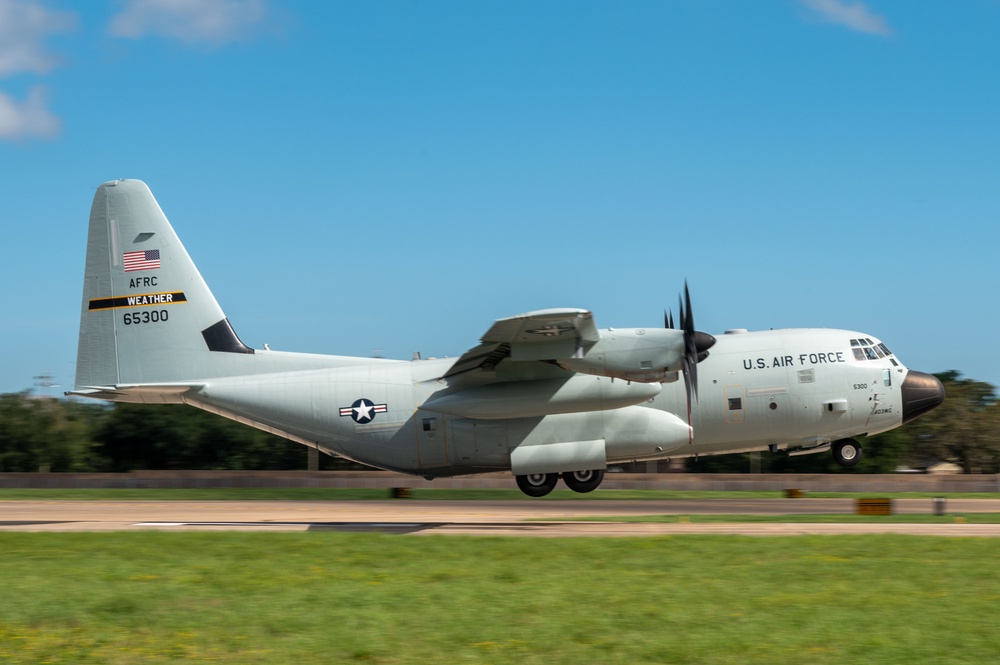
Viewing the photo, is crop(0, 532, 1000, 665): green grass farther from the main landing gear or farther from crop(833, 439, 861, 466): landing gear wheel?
crop(833, 439, 861, 466): landing gear wheel

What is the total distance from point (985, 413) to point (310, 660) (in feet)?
167

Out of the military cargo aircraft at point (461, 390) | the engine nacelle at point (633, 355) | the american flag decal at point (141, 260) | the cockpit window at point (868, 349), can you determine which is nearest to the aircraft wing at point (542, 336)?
the engine nacelle at point (633, 355)

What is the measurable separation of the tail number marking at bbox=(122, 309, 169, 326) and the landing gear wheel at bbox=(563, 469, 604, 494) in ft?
39.0

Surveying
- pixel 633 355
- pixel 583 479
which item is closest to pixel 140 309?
pixel 583 479

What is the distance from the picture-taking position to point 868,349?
26875 mm

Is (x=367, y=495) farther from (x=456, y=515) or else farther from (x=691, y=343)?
(x=691, y=343)

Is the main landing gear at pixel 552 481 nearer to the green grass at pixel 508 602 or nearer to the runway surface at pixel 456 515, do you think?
the runway surface at pixel 456 515

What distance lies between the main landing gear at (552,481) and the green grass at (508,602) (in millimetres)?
7887

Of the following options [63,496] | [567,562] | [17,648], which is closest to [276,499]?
[63,496]

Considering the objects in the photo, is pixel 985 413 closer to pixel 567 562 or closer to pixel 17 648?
pixel 567 562

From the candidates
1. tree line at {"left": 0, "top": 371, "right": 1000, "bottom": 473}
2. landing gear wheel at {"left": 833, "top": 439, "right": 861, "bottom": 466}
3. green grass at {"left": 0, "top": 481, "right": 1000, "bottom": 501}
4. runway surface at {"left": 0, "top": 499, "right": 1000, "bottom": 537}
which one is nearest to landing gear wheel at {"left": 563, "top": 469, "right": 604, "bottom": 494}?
runway surface at {"left": 0, "top": 499, "right": 1000, "bottom": 537}

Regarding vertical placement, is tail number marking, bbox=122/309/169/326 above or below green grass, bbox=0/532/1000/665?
above

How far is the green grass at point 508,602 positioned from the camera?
36.1 feet

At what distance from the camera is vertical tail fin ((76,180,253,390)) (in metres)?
26.6
